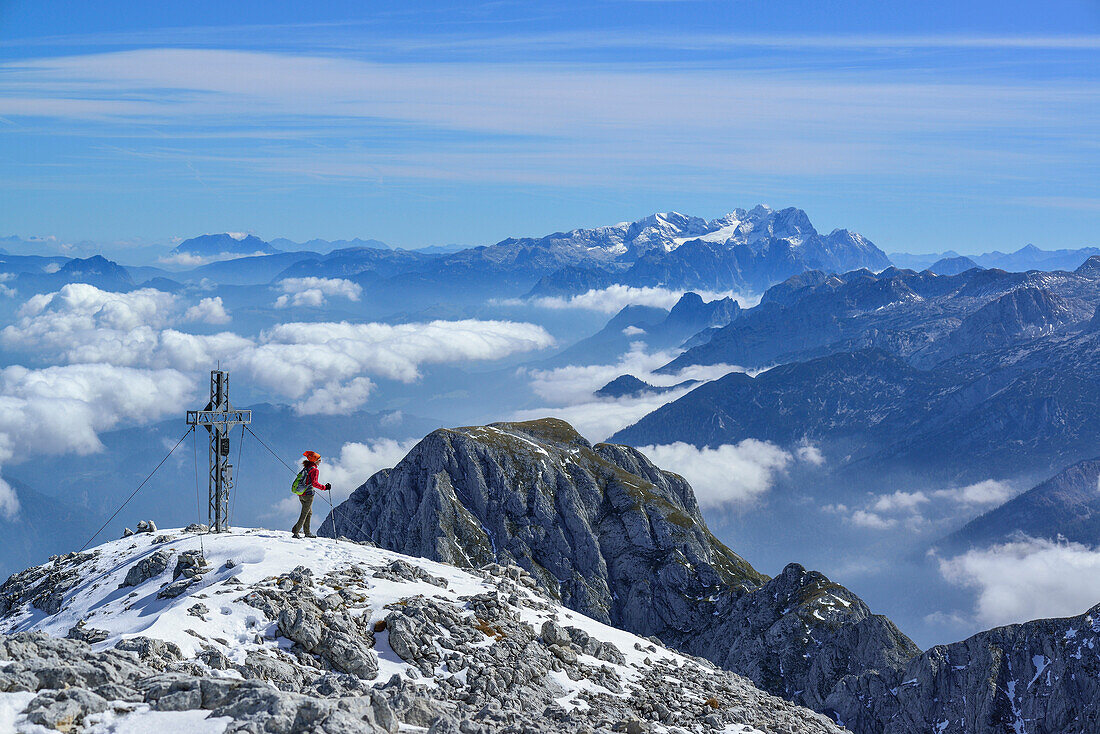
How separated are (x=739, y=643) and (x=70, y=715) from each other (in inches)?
5439

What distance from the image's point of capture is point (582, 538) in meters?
177

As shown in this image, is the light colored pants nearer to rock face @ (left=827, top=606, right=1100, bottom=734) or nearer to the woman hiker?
the woman hiker

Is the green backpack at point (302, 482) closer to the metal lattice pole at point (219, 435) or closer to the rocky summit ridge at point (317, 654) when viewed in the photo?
the rocky summit ridge at point (317, 654)

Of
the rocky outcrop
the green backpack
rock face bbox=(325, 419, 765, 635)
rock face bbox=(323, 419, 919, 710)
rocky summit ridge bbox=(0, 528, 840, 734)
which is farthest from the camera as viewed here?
rock face bbox=(325, 419, 765, 635)

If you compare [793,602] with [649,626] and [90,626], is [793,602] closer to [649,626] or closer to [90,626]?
[649,626]

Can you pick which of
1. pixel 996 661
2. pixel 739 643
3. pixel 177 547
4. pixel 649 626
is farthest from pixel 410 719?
pixel 649 626

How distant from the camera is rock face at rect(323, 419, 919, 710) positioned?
158 m

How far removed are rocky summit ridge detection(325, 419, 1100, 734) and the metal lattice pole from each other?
74.1 metres

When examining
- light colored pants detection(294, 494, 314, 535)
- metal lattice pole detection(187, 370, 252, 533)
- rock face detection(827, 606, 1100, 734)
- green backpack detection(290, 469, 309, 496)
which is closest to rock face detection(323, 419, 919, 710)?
rock face detection(827, 606, 1100, 734)

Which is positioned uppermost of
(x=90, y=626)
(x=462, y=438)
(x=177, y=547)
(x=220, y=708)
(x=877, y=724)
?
(x=462, y=438)

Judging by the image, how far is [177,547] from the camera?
46656 millimetres

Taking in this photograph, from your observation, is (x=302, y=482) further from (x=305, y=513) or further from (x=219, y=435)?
(x=219, y=435)

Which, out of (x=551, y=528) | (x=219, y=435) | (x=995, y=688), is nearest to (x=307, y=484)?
(x=219, y=435)

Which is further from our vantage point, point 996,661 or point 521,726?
point 996,661
